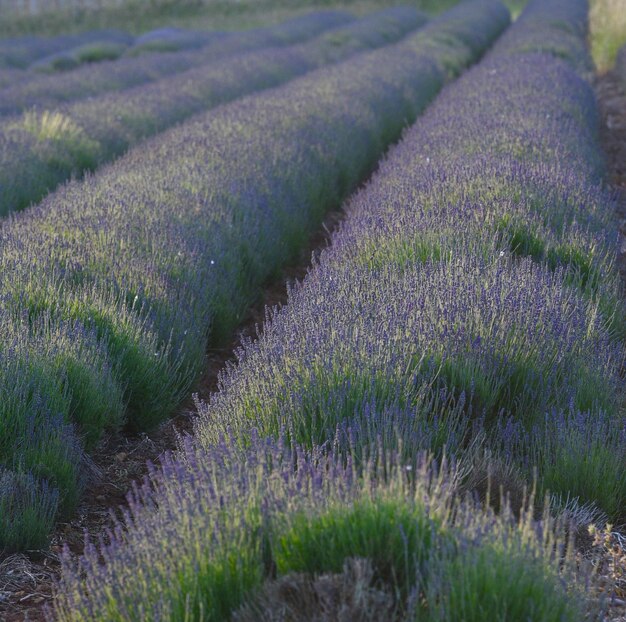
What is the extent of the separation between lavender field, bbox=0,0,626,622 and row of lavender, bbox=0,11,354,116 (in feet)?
8.87

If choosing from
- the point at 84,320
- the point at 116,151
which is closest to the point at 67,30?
the point at 116,151

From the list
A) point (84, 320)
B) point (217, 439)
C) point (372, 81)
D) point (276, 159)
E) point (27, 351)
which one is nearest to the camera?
point (217, 439)

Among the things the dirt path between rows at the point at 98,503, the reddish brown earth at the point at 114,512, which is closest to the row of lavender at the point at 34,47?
the reddish brown earth at the point at 114,512

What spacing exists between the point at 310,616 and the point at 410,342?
1159 millimetres

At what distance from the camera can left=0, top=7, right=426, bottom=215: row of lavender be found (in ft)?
20.7

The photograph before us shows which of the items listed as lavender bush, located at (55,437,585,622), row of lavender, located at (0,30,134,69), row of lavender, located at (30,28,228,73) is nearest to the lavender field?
lavender bush, located at (55,437,585,622)

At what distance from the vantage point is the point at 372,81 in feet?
31.9

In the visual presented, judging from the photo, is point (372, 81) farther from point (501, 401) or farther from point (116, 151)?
point (501, 401)

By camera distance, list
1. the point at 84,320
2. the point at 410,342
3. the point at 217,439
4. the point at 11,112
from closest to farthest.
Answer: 1. the point at 217,439
2. the point at 410,342
3. the point at 84,320
4. the point at 11,112

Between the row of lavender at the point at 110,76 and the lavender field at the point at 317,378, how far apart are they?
2.70 meters

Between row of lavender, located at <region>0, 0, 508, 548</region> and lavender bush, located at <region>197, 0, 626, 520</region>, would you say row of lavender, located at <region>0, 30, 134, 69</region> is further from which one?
lavender bush, located at <region>197, 0, 626, 520</region>

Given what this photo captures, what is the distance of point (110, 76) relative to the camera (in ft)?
38.9

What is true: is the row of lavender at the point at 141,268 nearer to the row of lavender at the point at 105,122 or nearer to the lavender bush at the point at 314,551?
the row of lavender at the point at 105,122

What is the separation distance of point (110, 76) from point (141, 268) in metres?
8.54
